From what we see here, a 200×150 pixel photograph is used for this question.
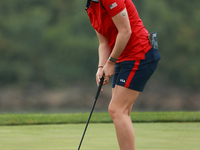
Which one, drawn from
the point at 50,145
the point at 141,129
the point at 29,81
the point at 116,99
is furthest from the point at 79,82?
the point at 116,99

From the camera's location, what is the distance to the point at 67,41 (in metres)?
6.68

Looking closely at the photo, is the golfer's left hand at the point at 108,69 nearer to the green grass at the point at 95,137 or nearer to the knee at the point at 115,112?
the knee at the point at 115,112

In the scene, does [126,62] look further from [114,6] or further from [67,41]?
[67,41]

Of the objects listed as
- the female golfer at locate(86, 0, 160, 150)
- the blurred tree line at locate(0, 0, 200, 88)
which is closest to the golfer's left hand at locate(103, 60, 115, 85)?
the female golfer at locate(86, 0, 160, 150)

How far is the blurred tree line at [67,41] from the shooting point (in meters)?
6.52

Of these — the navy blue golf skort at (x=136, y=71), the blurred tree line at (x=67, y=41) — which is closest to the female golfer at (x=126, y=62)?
the navy blue golf skort at (x=136, y=71)

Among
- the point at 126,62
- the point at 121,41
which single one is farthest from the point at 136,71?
the point at 121,41

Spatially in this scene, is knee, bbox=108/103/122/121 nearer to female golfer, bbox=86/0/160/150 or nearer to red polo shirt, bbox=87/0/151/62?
female golfer, bbox=86/0/160/150

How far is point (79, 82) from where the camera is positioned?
263 inches

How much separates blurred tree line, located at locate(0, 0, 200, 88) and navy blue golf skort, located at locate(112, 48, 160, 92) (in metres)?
4.42

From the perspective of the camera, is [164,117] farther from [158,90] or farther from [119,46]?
Answer: [119,46]

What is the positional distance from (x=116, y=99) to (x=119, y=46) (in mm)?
263

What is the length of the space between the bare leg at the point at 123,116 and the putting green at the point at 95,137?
55 cm

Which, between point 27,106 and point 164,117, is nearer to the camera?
point 164,117
